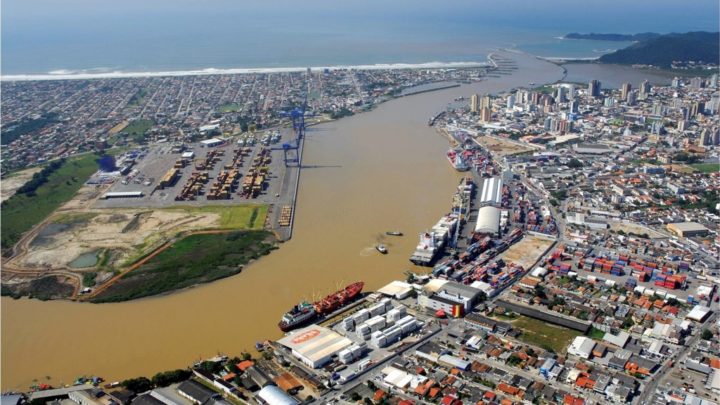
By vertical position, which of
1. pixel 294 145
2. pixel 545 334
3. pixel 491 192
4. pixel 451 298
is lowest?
pixel 545 334

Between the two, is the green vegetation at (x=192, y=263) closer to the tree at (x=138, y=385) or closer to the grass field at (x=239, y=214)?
the grass field at (x=239, y=214)

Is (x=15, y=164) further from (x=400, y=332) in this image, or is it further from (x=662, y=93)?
(x=662, y=93)

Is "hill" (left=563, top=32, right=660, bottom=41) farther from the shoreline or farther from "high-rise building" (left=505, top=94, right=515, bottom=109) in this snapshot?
"high-rise building" (left=505, top=94, right=515, bottom=109)

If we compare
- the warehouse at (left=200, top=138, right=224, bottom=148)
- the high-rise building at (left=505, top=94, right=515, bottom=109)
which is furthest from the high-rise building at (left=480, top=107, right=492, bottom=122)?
the warehouse at (left=200, top=138, right=224, bottom=148)

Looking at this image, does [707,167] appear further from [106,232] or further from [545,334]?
[106,232]

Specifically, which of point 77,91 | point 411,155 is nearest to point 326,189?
point 411,155

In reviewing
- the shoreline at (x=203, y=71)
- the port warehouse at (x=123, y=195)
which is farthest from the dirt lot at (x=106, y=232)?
the shoreline at (x=203, y=71)

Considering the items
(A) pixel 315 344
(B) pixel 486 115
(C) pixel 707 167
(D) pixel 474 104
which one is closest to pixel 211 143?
(B) pixel 486 115
